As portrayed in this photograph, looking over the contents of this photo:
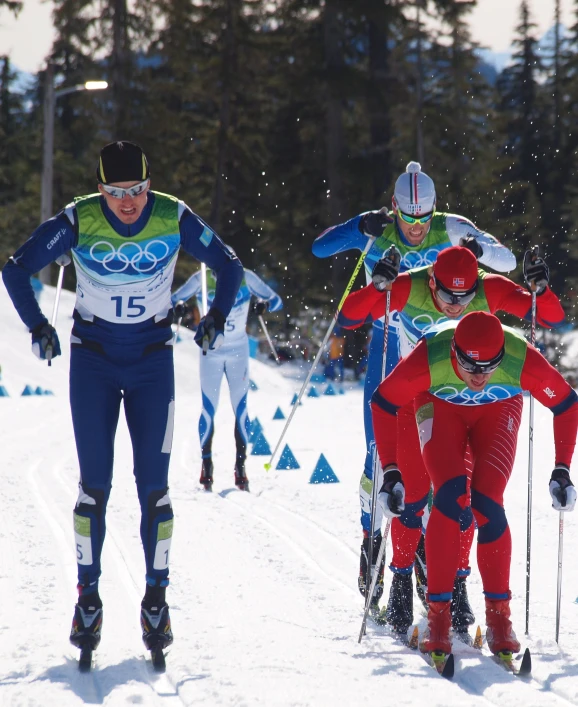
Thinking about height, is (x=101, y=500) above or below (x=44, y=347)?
below

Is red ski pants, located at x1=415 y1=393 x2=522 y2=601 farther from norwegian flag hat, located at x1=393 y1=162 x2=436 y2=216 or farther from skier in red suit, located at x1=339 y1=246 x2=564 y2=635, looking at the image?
norwegian flag hat, located at x1=393 y1=162 x2=436 y2=216

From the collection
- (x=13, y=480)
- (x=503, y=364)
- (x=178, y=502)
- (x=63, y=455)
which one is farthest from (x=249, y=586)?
(x=63, y=455)

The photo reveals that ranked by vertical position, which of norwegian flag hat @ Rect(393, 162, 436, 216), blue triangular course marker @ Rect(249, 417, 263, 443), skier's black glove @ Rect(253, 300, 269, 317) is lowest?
blue triangular course marker @ Rect(249, 417, 263, 443)

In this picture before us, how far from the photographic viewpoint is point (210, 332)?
455 centimetres

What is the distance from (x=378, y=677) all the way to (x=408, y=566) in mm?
1150

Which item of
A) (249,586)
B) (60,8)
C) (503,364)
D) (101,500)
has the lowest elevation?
(249,586)

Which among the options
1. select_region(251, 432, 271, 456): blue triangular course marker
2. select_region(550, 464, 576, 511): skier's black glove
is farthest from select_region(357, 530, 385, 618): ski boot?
select_region(251, 432, 271, 456): blue triangular course marker

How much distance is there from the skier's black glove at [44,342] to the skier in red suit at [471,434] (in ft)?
5.18

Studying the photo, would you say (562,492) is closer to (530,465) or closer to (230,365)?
(530,465)

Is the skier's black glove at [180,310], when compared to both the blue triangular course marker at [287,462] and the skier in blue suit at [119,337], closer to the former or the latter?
the blue triangular course marker at [287,462]

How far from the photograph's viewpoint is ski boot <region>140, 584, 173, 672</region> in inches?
174

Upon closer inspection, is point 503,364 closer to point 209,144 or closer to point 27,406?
point 27,406

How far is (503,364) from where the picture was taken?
4773 mm

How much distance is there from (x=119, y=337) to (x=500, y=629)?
219cm
